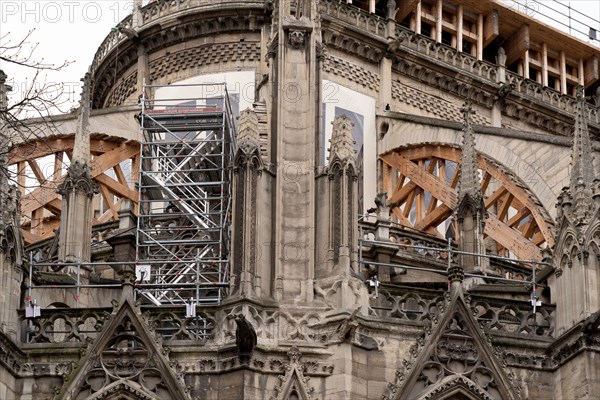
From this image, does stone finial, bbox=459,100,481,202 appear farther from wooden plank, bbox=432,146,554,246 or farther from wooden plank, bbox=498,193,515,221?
wooden plank, bbox=498,193,515,221

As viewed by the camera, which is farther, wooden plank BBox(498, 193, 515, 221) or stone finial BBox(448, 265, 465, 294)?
wooden plank BBox(498, 193, 515, 221)

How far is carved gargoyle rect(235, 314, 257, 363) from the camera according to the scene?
31000 millimetres

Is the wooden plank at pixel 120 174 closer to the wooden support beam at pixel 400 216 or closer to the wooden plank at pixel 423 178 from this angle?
the wooden plank at pixel 423 178

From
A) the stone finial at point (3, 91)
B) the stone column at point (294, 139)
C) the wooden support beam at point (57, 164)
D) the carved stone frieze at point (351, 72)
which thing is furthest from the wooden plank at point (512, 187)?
the stone finial at point (3, 91)

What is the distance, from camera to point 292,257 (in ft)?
107

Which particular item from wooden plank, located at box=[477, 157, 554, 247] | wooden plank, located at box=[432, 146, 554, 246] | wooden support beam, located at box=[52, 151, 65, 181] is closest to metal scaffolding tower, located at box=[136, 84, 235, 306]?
wooden support beam, located at box=[52, 151, 65, 181]

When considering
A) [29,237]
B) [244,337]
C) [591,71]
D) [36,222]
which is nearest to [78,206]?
A: [29,237]

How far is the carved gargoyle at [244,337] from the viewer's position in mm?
31000

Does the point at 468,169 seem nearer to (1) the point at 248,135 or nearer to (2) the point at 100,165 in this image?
(1) the point at 248,135

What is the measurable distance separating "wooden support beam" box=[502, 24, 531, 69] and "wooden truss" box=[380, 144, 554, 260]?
776cm

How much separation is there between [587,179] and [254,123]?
18.5 feet

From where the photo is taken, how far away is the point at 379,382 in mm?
31797

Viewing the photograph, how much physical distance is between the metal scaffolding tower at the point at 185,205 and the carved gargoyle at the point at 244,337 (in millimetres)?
1225

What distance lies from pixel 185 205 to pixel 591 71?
24737 mm
